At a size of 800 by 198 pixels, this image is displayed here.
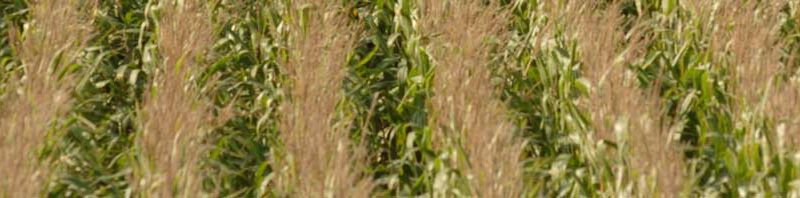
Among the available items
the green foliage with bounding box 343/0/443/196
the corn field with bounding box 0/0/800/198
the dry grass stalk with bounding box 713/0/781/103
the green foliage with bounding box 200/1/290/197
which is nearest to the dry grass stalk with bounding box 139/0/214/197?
the corn field with bounding box 0/0/800/198

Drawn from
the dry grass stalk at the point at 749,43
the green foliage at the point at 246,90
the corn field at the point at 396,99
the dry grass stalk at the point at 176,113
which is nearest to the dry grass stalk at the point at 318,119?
the corn field at the point at 396,99

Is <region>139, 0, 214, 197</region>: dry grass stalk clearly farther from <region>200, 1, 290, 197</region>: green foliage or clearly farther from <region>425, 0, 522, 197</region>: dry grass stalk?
<region>425, 0, 522, 197</region>: dry grass stalk

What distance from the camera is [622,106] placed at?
5359 mm

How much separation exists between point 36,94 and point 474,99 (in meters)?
1.38

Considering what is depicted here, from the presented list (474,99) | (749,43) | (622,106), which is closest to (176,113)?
(474,99)

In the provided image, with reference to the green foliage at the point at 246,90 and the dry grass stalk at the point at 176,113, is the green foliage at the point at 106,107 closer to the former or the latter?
the dry grass stalk at the point at 176,113

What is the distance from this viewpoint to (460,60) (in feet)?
19.1

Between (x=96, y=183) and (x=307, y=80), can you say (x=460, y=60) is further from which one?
(x=96, y=183)

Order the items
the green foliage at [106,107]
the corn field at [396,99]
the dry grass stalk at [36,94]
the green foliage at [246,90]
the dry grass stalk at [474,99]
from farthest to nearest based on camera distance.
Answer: the green foliage at [246,90] → the green foliage at [106,107] → the corn field at [396,99] → the dry grass stalk at [474,99] → the dry grass stalk at [36,94]

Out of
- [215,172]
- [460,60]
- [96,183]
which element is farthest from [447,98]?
[96,183]

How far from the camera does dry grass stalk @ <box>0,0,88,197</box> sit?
4.64 m

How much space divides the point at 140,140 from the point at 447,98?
1049mm

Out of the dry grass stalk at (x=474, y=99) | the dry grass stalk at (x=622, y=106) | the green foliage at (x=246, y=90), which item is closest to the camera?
the dry grass stalk at (x=474, y=99)

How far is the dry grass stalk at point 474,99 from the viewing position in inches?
187
